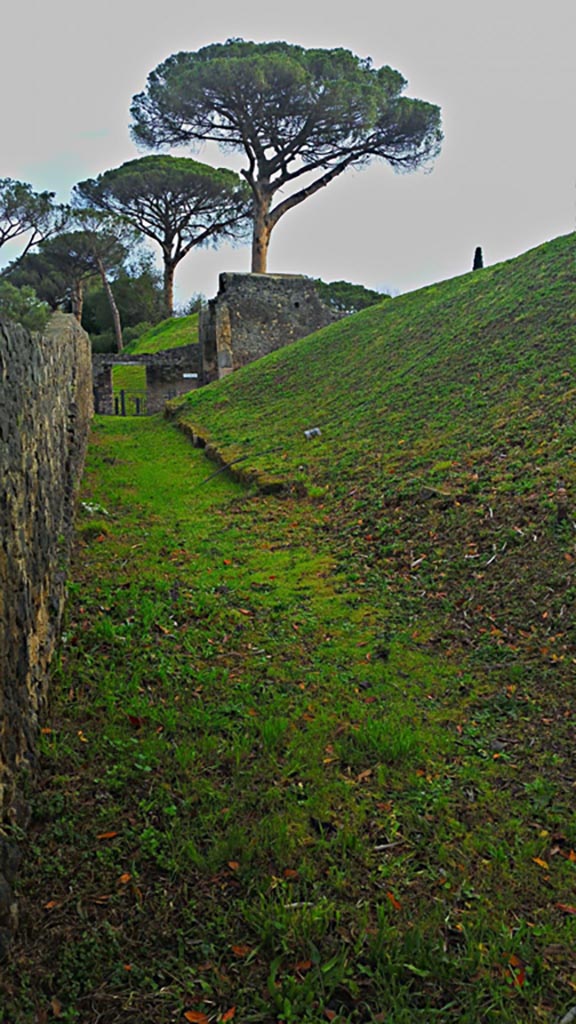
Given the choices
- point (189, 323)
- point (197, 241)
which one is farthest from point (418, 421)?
point (197, 241)

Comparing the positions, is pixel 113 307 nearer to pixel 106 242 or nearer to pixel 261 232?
pixel 106 242

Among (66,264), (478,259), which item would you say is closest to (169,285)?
(66,264)

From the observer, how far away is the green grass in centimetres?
2565

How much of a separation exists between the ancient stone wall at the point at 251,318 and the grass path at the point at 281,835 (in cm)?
1642

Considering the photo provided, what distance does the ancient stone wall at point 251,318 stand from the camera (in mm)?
20016

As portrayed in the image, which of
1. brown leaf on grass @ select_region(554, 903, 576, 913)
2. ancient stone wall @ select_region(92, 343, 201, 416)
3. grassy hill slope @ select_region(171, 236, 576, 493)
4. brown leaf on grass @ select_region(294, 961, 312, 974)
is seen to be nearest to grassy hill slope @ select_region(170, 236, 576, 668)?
grassy hill slope @ select_region(171, 236, 576, 493)

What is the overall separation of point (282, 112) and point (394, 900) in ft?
84.3

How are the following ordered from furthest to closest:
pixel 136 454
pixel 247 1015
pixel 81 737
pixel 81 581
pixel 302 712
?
pixel 136 454 → pixel 81 581 → pixel 302 712 → pixel 81 737 → pixel 247 1015

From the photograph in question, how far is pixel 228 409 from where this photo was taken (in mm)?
12586

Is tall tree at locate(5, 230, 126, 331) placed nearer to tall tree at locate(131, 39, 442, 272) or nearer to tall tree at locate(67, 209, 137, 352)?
tall tree at locate(67, 209, 137, 352)

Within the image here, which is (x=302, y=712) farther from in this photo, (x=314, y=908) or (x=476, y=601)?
(x=476, y=601)

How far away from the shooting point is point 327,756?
3.03 m

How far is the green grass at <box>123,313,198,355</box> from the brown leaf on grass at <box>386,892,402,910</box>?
23.2 meters

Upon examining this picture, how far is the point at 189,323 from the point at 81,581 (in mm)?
24575
